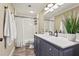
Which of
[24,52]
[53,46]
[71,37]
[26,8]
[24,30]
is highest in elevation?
[26,8]

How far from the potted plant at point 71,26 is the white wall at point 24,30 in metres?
0.52

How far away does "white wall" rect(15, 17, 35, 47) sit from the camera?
1.98 metres

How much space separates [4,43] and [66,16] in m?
1.10

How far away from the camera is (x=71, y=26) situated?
185 cm

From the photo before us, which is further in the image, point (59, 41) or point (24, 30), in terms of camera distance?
point (24, 30)

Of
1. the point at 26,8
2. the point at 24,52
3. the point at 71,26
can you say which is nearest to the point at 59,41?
the point at 71,26

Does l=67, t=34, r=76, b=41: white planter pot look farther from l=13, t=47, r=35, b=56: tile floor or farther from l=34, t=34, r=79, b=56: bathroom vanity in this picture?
l=13, t=47, r=35, b=56: tile floor

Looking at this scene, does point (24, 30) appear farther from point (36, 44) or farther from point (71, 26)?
point (71, 26)

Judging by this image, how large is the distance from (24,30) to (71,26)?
707mm

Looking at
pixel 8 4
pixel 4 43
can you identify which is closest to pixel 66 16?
pixel 8 4

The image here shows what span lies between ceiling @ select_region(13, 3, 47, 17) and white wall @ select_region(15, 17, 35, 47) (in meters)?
0.08

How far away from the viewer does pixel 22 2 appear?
1.94 meters

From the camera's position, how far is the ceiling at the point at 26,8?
195 centimetres

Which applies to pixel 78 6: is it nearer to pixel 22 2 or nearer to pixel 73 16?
pixel 73 16
